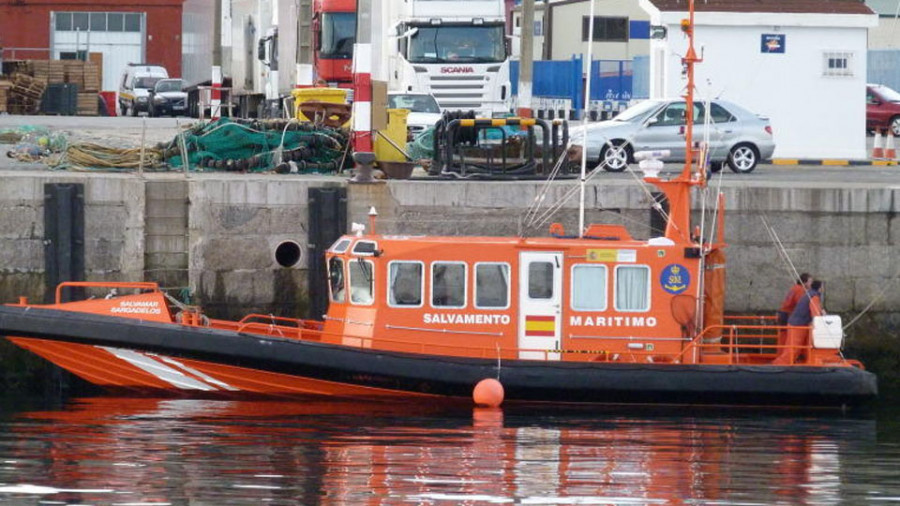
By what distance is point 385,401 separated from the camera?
15891 mm

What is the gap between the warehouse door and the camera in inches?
2210

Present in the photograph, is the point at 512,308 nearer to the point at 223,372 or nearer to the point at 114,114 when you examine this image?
the point at 223,372

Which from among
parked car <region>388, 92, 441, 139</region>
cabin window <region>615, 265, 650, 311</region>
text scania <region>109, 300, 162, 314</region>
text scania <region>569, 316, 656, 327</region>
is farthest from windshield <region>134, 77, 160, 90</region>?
cabin window <region>615, 265, 650, 311</region>

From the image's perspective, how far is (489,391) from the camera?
15.4 metres

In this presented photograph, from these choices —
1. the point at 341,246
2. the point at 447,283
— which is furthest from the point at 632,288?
the point at 341,246

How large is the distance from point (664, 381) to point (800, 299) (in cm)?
156

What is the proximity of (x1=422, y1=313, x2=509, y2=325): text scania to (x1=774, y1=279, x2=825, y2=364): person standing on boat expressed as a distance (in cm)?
260

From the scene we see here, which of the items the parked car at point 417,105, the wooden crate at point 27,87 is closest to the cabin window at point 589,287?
the parked car at point 417,105

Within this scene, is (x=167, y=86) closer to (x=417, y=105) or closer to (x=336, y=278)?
(x=417, y=105)

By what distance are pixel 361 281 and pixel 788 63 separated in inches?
521

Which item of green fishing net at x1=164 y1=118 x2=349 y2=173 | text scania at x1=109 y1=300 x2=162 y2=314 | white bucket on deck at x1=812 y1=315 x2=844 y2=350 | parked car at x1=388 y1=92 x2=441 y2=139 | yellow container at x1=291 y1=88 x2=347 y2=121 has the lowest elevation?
white bucket on deck at x1=812 y1=315 x2=844 y2=350

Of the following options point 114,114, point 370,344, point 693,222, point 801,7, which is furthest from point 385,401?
point 114,114

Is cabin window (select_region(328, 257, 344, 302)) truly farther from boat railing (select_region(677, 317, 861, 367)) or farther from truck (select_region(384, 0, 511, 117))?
truck (select_region(384, 0, 511, 117))

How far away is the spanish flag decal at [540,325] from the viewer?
15602 mm
